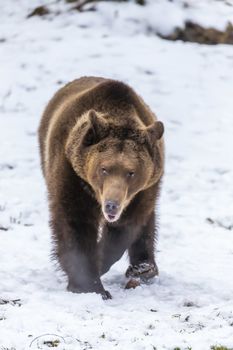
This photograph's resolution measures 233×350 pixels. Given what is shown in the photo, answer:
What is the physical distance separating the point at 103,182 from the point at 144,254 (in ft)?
5.07

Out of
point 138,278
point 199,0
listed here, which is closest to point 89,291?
point 138,278

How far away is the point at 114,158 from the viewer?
6.26 metres

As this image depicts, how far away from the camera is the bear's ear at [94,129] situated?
20.8 ft

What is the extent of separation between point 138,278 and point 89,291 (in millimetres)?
589

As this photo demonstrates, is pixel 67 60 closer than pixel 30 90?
No

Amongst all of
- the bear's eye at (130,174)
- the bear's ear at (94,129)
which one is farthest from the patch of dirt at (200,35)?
the bear's eye at (130,174)

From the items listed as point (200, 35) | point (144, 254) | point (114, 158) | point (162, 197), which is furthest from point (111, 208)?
point (200, 35)

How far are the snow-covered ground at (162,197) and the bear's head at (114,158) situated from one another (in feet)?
3.09

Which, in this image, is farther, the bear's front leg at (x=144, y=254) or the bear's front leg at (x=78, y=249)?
the bear's front leg at (x=144, y=254)

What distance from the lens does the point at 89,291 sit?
6965mm

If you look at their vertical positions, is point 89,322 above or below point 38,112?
above

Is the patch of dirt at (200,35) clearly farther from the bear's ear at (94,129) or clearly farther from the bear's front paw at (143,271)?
the bear's ear at (94,129)

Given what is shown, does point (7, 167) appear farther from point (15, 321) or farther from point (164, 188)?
point (15, 321)

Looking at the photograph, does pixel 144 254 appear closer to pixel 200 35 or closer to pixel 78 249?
pixel 78 249
